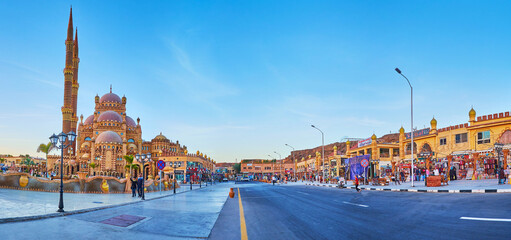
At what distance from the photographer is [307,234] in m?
Answer: 7.52

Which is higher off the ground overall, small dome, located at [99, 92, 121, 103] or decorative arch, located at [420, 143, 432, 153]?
small dome, located at [99, 92, 121, 103]

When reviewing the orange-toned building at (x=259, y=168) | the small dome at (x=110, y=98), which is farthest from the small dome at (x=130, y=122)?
the orange-toned building at (x=259, y=168)

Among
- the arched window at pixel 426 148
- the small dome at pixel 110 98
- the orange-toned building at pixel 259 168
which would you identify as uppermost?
the small dome at pixel 110 98

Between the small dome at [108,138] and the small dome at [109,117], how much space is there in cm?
876

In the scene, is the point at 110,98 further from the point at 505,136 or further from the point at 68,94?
the point at 505,136

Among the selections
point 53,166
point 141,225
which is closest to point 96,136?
point 53,166

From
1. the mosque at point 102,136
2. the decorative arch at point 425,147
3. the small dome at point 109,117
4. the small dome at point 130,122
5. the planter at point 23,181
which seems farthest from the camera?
the small dome at point 130,122

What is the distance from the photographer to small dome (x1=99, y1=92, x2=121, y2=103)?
10331 centimetres

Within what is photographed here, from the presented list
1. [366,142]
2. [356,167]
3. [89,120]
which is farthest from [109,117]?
[356,167]

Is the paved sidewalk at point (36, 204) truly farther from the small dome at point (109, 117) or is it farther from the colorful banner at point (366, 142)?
the small dome at point (109, 117)

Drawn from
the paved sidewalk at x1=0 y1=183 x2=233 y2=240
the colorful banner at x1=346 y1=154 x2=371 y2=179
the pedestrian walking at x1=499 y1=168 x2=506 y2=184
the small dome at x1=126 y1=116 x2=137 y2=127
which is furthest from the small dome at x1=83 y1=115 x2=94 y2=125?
the paved sidewalk at x1=0 y1=183 x2=233 y2=240

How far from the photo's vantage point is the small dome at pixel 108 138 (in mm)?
85338

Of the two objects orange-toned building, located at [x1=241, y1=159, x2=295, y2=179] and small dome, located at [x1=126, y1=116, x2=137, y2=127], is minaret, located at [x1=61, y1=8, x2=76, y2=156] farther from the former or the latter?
orange-toned building, located at [x1=241, y1=159, x2=295, y2=179]

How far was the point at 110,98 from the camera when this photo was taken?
10369 cm
